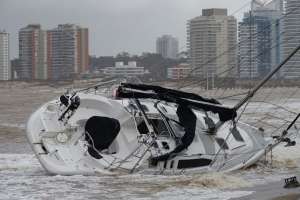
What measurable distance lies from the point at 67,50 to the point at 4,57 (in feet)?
62.1

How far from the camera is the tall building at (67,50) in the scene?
16350cm

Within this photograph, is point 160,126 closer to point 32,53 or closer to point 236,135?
point 236,135

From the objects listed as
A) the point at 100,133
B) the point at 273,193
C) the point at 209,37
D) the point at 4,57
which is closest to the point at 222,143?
the point at 100,133

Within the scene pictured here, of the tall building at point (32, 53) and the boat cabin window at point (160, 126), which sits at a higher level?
the tall building at point (32, 53)

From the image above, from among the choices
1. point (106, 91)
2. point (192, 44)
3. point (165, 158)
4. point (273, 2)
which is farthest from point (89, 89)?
point (192, 44)

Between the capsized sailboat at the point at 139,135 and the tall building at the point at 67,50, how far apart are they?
143m

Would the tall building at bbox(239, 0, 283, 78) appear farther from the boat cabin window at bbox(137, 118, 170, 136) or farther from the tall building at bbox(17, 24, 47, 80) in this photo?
the tall building at bbox(17, 24, 47, 80)

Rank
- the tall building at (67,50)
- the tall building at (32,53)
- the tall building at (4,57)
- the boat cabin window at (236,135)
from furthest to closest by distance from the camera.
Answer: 1. the tall building at (32,53)
2. the tall building at (4,57)
3. the tall building at (67,50)
4. the boat cabin window at (236,135)

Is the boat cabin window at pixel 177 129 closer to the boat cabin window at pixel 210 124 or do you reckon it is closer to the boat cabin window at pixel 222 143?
the boat cabin window at pixel 210 124

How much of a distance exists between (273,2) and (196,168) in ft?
16.2

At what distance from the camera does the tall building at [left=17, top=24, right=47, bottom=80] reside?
16925 cm

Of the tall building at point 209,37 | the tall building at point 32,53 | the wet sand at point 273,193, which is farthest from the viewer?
the tall building at point 32,53

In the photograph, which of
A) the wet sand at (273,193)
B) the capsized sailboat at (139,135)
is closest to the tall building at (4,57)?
the capsized sailboat at (139,135)

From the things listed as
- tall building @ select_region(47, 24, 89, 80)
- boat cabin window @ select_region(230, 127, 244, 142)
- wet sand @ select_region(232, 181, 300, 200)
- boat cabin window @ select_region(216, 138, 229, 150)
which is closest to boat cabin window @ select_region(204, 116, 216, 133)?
boat cabin window @ select_region(216, 138, 229, 150)
